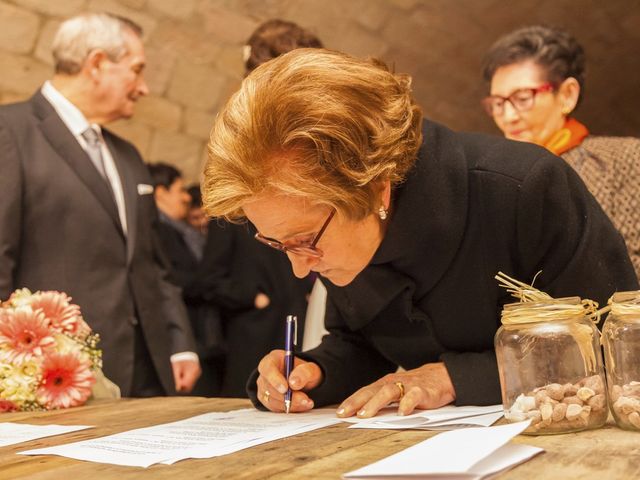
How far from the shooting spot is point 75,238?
324cm

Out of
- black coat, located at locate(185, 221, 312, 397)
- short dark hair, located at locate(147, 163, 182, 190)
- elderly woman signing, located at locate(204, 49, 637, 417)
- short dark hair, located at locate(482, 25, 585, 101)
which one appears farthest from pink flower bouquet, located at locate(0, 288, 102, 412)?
short dark hair, located at locate(147, 163, 182, 190)

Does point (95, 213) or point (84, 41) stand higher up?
point (84, 41)

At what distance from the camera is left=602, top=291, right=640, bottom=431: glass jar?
1.34 metres

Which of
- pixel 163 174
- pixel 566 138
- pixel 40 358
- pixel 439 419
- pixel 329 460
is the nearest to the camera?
pixel 329 460

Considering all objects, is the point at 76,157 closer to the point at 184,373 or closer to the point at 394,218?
the point at 184,373

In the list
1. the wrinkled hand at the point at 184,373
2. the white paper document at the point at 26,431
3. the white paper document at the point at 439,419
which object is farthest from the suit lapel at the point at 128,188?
the white paper document at the point at 439,419

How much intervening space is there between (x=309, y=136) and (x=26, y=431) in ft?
2.68

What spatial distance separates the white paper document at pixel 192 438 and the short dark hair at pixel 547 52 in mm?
1815

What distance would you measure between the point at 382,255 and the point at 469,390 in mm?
309

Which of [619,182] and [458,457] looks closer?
[458,457]

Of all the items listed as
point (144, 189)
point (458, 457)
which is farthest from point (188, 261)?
point (458, 457)

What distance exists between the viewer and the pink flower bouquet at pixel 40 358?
7.11ft

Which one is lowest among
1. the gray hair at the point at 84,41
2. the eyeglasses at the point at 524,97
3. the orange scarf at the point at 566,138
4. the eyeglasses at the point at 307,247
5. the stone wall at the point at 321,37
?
the eyeglasses at the point at 307,247

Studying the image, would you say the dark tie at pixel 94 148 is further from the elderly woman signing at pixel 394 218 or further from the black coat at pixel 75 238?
the elderly woman signing at pixel 394 218
